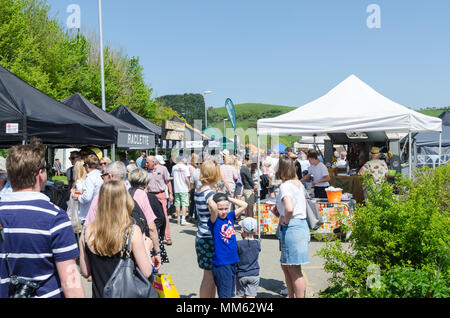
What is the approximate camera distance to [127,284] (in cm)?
242

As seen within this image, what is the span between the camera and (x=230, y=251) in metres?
3.90

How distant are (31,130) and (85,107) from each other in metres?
3.96

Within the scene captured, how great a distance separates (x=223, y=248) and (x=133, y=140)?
208 inches

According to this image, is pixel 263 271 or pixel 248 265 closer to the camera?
pixel 248 265

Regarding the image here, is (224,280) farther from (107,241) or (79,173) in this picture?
(79,173)

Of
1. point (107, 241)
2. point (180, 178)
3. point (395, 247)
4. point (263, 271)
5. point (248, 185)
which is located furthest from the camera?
point (180, 178)

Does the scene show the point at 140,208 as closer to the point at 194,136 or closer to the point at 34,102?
the point at 34,102

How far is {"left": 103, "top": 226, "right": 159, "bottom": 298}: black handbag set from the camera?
239 centimetres

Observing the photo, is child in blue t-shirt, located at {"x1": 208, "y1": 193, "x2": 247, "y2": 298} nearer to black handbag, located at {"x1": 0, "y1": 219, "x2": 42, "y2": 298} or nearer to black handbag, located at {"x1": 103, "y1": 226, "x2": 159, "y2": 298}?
black handbag, located at {"x1": 103, "y1": 226, "x2": 159, "y2": 298}

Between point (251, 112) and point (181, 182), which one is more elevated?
point (251, 112)

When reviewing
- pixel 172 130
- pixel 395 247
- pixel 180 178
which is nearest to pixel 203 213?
pixel 395 247

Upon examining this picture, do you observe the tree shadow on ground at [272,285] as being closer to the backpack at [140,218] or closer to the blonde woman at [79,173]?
the backpack at [140,218]

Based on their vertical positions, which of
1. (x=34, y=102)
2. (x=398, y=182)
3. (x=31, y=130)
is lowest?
(x=398, y=182)

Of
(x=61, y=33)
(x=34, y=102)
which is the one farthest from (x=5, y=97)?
(x=61, y=33)
